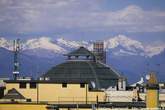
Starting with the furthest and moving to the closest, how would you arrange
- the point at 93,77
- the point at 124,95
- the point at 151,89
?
1. the point at 93,77
2. the point at 124,95
3. the point at 151,89

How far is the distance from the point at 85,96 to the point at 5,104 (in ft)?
80.3

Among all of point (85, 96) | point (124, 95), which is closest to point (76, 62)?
point (124, 95)

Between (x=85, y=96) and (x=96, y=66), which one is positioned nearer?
(x=85, y=96)

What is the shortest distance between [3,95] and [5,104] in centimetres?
2217

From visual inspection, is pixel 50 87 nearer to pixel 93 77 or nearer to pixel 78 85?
pixel 78 85

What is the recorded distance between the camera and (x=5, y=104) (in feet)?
224

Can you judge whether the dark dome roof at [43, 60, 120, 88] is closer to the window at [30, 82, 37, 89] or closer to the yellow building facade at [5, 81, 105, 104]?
the yellow building facade at [5, 81, 105, 104]

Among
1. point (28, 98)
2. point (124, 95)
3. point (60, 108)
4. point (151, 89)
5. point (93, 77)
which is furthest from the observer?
point (93, 77)

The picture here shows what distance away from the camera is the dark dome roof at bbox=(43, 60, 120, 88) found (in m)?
109

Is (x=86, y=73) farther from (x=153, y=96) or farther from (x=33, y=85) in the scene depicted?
(x=153, y=96)

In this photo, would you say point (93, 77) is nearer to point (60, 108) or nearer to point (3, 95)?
point (3, 95)

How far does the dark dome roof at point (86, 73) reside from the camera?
109312 mm

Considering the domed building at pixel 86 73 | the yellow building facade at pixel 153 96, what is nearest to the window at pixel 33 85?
the domed building at pixel 86 73

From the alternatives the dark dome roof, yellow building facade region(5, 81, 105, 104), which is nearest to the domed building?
the dark dome roof
